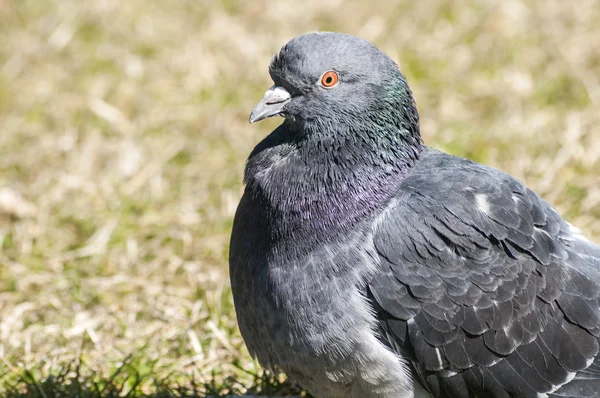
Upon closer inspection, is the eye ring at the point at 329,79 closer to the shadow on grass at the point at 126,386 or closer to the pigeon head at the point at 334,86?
the pigeon head at the point at 334,86

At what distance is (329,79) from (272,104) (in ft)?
1.17

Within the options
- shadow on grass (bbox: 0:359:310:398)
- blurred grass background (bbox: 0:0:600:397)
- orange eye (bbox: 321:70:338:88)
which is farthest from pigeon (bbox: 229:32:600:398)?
blurred grass background (bbox: 0:0:600:397)

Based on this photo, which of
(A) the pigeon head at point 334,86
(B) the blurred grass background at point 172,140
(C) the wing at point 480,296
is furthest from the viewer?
(B) the blurred grass background at point 172,140

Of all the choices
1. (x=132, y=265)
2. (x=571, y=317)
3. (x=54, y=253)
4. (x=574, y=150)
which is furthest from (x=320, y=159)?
(x=574, y=150)

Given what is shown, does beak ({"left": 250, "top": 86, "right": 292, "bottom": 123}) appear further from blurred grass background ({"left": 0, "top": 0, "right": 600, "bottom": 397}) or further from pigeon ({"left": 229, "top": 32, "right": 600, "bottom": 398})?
blurred grass background ({"left": 0, "top": 0, "right": 600, "bottom": 397})

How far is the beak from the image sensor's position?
4.89m

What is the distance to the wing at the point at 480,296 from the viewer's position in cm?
466

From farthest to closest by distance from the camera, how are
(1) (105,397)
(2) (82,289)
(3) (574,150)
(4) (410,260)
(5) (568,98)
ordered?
(5) (568,98)
(3) (574,150)
(2) (82,289)
(1) (105,397)
(4) (410,260)

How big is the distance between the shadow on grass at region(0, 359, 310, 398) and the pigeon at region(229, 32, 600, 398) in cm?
66

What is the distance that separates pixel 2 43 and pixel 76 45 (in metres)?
0.81

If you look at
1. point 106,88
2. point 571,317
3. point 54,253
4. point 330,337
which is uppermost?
point 106,88

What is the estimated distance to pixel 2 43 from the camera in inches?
382

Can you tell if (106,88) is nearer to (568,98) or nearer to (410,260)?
(568,98)

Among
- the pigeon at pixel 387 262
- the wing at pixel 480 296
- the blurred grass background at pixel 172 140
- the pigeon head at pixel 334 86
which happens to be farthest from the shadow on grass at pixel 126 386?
the pigeon head at pixel 334 86
